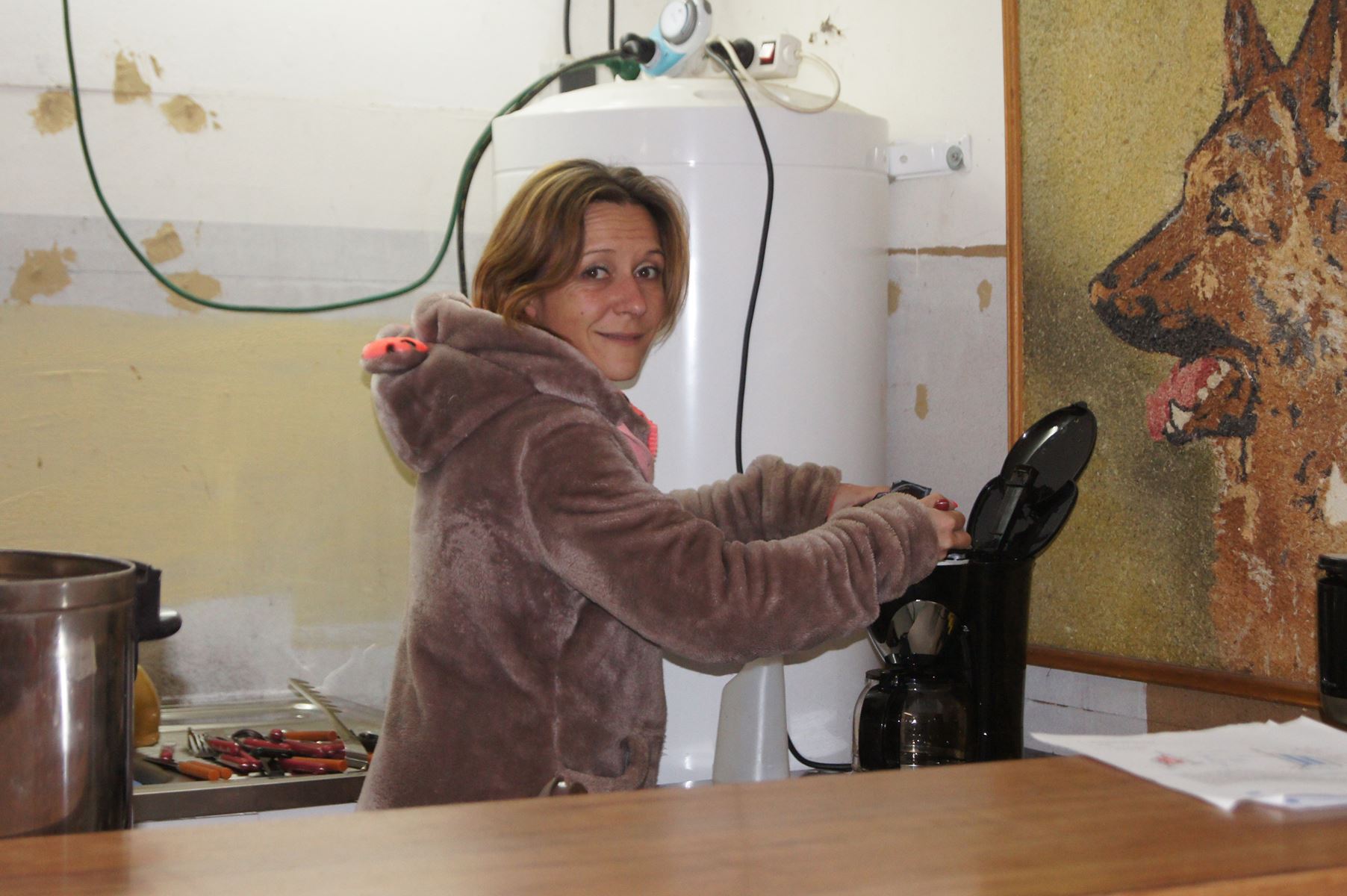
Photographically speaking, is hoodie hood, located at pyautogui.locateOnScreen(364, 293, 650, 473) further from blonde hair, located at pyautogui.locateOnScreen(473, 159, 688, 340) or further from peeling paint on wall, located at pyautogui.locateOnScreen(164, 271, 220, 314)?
peeling paint on wall, located at pyautogui.locateOnScreen(164, 271, 220, 314)

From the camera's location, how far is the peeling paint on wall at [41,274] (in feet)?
6.07

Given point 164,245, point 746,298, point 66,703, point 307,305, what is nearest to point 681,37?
point 746,298

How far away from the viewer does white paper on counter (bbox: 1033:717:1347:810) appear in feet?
2.48

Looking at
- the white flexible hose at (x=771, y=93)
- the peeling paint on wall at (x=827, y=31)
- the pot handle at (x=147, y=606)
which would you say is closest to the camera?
the pot handle at (x=147, y=606)

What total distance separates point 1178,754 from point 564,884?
463 millimetres

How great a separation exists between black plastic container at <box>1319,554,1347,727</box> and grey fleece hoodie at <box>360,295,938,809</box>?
33cm

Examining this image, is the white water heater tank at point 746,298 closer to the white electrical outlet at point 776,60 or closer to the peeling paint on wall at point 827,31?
the white electrical outlet at point 776,60

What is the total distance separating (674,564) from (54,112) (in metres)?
1.26

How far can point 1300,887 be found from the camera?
643 millimetres

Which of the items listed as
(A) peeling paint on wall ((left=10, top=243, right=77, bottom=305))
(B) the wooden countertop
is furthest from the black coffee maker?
(A) peeling paint on wall ((left=10, top=243, right=77, bottom=305))

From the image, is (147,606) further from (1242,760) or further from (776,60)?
(776,60)

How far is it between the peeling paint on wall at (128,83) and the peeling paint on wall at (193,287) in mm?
256

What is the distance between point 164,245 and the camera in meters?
1.92

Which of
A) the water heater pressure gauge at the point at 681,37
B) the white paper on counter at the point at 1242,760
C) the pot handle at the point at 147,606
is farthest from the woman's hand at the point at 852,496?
the pot handle at the point at 147,606
